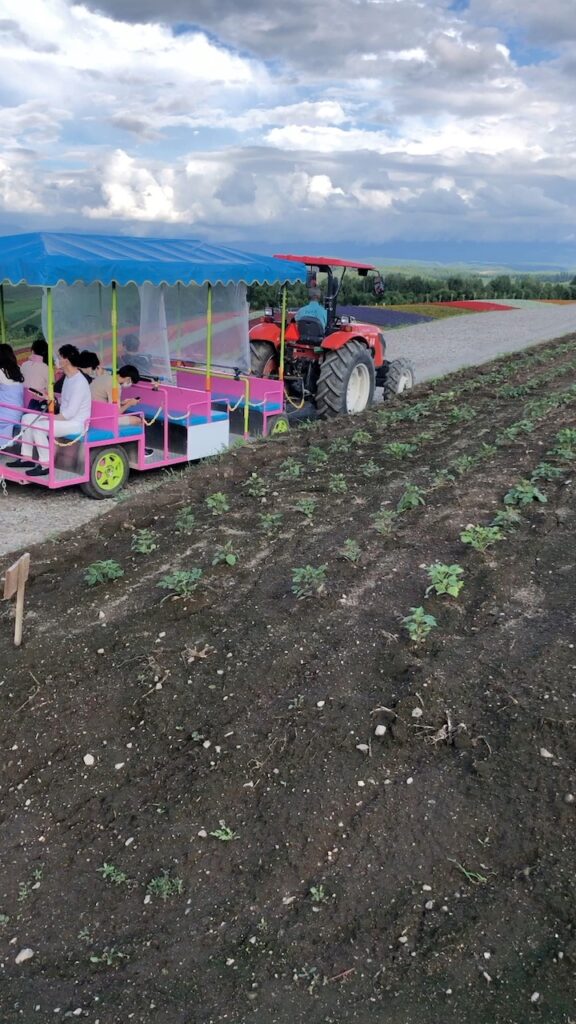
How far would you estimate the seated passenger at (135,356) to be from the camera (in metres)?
10.6

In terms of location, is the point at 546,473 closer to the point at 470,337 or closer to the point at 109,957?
the point at 109,957

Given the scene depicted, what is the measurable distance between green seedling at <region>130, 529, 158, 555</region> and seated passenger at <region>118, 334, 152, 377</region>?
4.13 m

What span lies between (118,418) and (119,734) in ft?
17.9

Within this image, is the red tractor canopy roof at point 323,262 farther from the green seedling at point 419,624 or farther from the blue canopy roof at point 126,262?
the green seedling at point 419,624

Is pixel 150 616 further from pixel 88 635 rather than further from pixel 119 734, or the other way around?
pixel 119 734

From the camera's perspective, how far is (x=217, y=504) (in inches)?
299

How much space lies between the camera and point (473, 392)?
1438 centimetres

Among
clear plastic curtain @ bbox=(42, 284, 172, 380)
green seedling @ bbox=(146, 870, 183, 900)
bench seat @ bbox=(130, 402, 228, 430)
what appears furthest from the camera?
clear plastic curtain @ bbox=(42, 284, 172, 380)

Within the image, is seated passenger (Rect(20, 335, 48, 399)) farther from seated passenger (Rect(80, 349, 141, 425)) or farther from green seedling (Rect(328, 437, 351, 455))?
green seedling (Rect(328, 437, 351, 455))

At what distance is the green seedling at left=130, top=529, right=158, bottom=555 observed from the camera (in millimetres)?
6512

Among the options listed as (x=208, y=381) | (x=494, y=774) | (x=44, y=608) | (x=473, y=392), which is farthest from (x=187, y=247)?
(x=494, y=774)

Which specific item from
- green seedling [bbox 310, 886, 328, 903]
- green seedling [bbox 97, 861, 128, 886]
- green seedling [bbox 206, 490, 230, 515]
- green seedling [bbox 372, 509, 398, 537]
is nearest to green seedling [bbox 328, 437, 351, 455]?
green seedling [bbox 206, 490, 230, 515]

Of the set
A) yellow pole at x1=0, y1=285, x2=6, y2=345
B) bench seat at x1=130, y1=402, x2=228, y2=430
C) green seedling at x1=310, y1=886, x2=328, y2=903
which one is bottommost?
green seedling at x1=310, y1=886, x2=328, y2=903

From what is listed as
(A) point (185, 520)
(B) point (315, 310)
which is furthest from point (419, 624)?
(B) point (315, 310)
